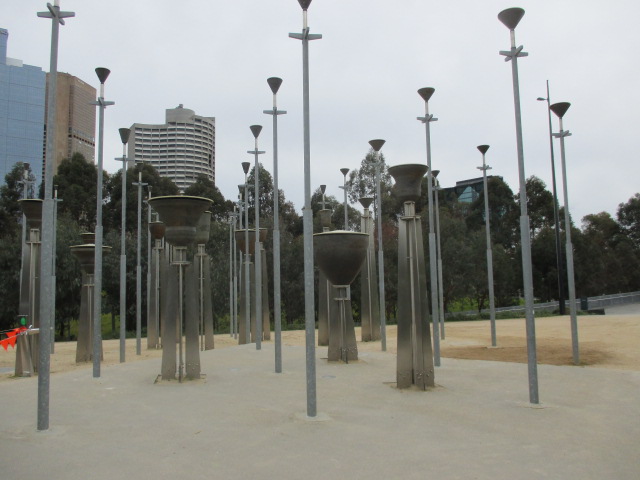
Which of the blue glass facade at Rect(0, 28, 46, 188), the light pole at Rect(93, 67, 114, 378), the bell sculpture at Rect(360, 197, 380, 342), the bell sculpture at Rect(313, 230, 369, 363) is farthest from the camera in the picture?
the blue glass facade at Rect(0, 28, 46, 188)

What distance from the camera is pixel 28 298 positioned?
1351 cm

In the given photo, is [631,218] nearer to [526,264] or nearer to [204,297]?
[204,297]

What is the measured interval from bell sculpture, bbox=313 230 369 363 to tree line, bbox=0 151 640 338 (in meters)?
19.2

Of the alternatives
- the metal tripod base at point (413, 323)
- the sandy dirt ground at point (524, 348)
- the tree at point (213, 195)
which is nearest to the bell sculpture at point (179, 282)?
the metal tripod base at point (413, 323)

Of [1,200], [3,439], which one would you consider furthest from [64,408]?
[1,200]

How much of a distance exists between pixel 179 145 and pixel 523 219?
45.1 meters

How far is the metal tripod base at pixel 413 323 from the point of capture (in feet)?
32.4

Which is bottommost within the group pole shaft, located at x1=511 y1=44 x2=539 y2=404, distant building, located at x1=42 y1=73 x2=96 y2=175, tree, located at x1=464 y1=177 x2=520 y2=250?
pole shaft, located at x1=511 y1=44 x2=539 y2=404

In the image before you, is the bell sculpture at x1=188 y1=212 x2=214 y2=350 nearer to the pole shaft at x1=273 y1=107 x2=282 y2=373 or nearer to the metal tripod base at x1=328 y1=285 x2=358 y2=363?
the metal tripod base at x1=328 y1=285 x2=358 y2=363

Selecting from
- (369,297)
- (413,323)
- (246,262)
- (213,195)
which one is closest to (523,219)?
(413,323)

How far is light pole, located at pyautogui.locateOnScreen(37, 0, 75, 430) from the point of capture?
23.3ft

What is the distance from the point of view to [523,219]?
872 centimetres

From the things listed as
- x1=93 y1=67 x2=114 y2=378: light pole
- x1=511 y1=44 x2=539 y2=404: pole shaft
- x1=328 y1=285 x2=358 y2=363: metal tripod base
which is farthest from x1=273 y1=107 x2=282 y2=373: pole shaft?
x1=511 y1=44 x2=539 y2=404: pole shaft

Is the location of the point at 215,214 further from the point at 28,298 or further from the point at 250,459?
the point at 250,459
